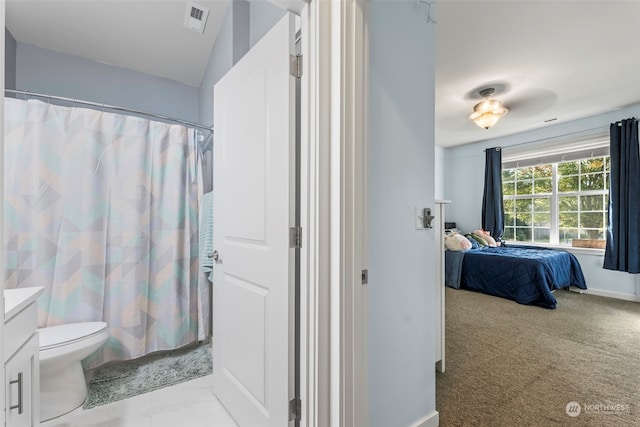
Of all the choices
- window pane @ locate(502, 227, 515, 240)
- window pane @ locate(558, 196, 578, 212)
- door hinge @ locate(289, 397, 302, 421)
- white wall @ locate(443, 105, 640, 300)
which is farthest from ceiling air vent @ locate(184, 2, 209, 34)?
window pane @ locate(502, 227, 515, 240)

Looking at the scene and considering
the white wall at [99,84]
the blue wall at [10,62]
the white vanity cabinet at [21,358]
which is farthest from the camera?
the white wall at [99,84]

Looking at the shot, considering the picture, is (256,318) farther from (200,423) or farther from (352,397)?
(200,423)

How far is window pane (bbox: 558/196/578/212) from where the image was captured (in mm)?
4449

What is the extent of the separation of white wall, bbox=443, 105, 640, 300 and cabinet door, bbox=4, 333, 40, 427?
17.7 ft

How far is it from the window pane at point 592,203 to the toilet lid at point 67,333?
5887 millimetres

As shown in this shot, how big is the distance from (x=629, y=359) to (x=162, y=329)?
3.49 m

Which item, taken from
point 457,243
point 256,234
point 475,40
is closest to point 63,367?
point 256,234

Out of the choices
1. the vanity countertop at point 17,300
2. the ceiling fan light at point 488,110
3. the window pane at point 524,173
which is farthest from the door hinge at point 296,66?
the window pane at point 524,173

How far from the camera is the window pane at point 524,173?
16.2ft

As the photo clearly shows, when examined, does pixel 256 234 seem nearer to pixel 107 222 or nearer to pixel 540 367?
pixel 107 222

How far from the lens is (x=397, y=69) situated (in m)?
1.37

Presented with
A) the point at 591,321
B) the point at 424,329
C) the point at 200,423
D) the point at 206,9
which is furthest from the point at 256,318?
the point at 591,321

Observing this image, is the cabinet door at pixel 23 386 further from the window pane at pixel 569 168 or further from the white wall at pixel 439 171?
the window pane at pixel 569 168

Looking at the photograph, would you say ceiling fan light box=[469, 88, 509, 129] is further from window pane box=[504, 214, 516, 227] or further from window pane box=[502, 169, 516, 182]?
window pane box=[504, 214, 516, 227]
